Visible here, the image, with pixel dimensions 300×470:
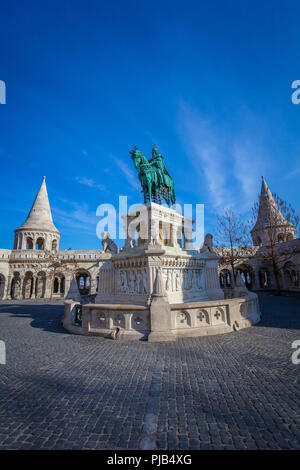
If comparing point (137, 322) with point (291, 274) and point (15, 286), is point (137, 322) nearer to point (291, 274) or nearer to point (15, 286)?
point (291, 274)

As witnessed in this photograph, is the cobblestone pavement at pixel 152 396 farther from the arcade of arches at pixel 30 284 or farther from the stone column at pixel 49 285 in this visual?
the stone column at pixel 49 285

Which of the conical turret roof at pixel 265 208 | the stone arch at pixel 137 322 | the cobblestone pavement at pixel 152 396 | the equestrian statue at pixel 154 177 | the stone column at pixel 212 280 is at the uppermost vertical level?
the conical turret roof at pixel 265 208

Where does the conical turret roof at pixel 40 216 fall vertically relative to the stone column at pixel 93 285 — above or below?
above

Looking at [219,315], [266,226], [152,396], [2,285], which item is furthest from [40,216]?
[152,396]

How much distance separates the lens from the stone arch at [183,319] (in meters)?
6.21

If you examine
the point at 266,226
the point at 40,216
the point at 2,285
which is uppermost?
the point at 40,216

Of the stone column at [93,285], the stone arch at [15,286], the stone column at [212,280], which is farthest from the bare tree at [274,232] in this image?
the stone arch at [15,286]

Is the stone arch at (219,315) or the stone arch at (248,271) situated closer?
the stone arch at (219,315)

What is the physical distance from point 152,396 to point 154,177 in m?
10.2

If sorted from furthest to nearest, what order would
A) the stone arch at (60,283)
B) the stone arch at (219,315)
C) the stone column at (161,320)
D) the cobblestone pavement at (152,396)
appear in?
the stone arch at (60,283)
the stone arch at (219,315)
the stone column at (161,320)
the cobblestone pavement at (152,396)

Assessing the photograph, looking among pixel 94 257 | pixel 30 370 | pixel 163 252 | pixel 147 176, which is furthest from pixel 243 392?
pixel 94 257

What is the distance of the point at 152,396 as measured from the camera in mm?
3047

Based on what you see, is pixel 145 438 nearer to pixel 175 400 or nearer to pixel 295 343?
pixel 175 400

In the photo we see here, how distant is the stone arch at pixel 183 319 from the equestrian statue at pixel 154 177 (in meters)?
6.58
